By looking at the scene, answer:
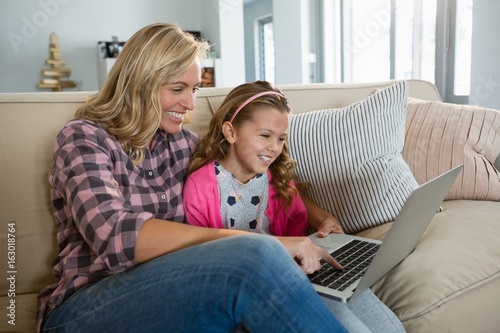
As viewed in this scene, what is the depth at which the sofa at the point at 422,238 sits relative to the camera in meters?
1.03

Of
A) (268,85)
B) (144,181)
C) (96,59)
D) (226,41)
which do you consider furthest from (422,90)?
(96,59)

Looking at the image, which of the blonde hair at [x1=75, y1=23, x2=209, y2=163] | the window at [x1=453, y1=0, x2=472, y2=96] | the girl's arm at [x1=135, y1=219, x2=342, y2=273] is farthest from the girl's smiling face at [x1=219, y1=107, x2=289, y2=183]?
the window at [x1=453, y1=0, x2=472, y2=96]

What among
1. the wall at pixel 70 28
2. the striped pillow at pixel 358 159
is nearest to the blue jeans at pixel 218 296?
the striped pillow at pixel 358 159

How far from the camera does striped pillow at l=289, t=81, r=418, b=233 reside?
1.32 m

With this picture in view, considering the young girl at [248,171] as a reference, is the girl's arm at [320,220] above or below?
below

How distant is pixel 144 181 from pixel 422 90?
1.23 metres

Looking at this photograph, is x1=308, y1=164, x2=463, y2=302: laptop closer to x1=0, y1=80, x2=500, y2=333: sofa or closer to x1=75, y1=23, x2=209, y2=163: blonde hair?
x1=0, y1=80, x2=500, y2=333: sofa

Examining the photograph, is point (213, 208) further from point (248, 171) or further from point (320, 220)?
point (320, 220)

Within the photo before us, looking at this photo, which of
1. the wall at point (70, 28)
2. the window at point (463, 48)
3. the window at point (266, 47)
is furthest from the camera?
the window at point (266, 47)

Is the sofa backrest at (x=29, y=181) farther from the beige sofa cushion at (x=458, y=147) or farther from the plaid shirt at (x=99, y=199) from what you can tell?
the beige sofa cushion at (x=458, y=147)

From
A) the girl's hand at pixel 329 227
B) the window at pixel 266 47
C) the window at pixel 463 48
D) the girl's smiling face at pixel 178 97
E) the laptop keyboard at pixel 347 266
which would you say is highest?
the window at pixel 266 47

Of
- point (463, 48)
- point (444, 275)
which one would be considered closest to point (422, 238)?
point (444, 275)

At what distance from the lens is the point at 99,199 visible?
0.88m

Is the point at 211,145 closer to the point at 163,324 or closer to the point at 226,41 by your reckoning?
the point at 163,324
